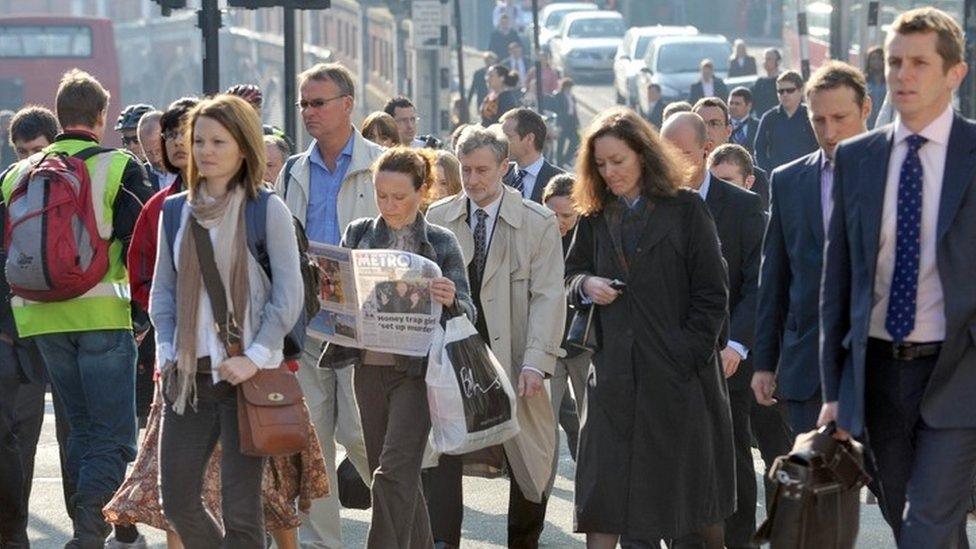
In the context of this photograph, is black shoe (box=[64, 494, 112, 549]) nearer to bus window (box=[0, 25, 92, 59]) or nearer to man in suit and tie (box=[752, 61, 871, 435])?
man in suit and tie (box=[752, 61, 871, 435])

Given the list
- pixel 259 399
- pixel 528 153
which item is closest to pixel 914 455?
pixel 259 399

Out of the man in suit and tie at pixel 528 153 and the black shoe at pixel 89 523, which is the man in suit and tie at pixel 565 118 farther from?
the black shoe at pixel 89 523

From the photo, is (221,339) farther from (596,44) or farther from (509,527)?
(596,44)

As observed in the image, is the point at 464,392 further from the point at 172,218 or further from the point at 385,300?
the point at 172,218

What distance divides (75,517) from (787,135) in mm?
11294

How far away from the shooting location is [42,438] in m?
12.5

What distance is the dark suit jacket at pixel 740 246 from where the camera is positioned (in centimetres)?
847

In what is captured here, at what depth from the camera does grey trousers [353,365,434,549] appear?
7441 millimetres

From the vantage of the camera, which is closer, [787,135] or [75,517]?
[75,517]

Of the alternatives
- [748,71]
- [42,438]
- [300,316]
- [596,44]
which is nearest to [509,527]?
[300,316]

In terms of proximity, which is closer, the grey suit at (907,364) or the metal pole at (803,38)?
the grey suit at (907,364)

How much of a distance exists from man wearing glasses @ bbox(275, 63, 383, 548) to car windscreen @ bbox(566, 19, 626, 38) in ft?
165

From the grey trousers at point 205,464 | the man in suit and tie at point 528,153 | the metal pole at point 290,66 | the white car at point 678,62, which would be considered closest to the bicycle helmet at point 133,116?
the man in suit and tie at point 528,153

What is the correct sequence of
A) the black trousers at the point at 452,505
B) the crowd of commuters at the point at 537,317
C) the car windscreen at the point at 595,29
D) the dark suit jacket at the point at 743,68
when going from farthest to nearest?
the car windscreen at the point at 595,29 < the dark suit jacket at the point at 743,68 < the black trousers at the point at 452,505 < the crowd of commuters at the point at 537,317
